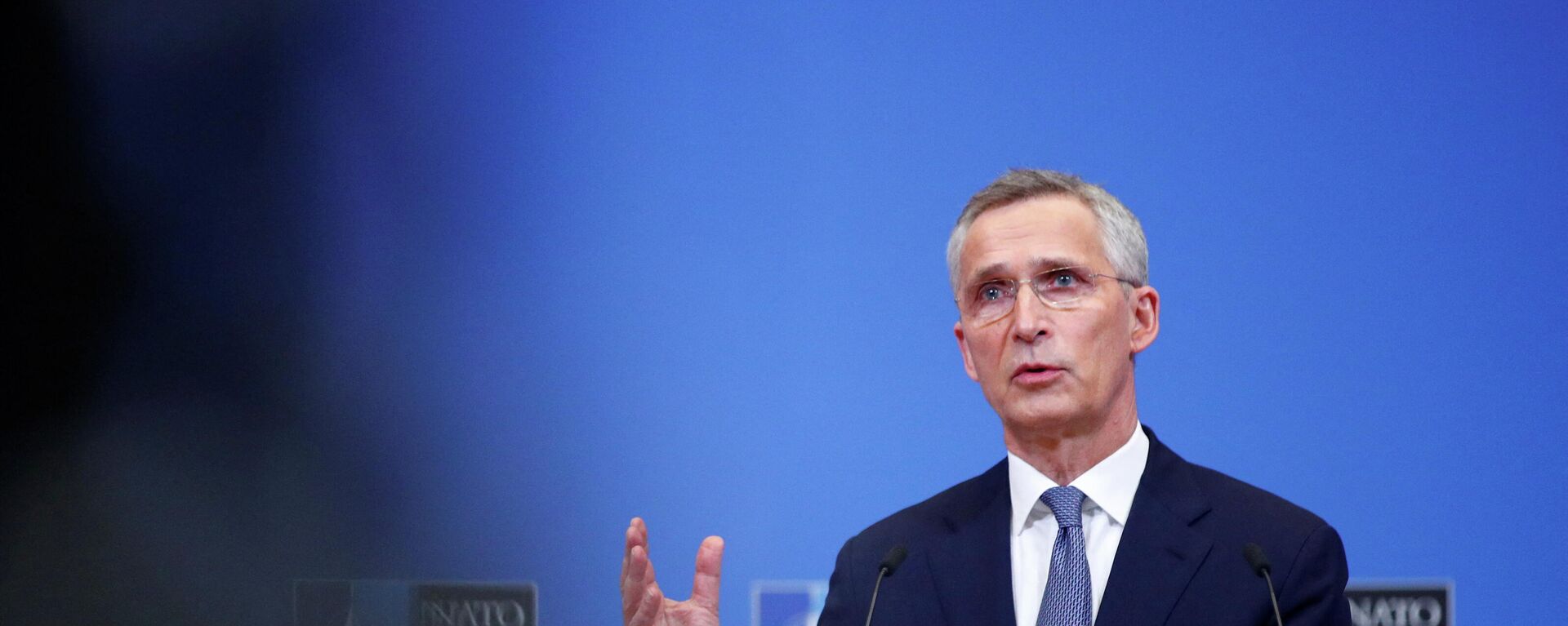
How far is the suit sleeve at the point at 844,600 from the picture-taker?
6.20 ft

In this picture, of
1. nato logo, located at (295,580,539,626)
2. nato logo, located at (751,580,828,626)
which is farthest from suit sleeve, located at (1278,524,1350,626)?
nato logo, located at (295,580,539,626)

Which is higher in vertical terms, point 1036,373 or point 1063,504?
point 1036,373

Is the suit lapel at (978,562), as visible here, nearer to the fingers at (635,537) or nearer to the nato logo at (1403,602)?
the fingers at (635,537)

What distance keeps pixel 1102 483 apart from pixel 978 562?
0.68 feet

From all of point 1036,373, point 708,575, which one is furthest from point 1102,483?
point 708,575

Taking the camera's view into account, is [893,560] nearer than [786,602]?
Yes

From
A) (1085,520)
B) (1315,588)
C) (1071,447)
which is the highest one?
(1071,447)

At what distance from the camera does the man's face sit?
72.6 inches

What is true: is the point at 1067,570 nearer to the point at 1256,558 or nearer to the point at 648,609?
the point at 1256,558

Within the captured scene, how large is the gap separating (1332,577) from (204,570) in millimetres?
2619

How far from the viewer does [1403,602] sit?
2582mm

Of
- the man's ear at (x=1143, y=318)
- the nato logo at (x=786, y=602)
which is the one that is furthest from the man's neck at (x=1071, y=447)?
the nato logo at (x=786, y=602)

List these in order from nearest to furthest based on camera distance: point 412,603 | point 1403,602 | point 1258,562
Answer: point 1258,562, point 1403,602, point 412,603

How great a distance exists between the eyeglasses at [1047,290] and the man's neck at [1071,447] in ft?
0.58
